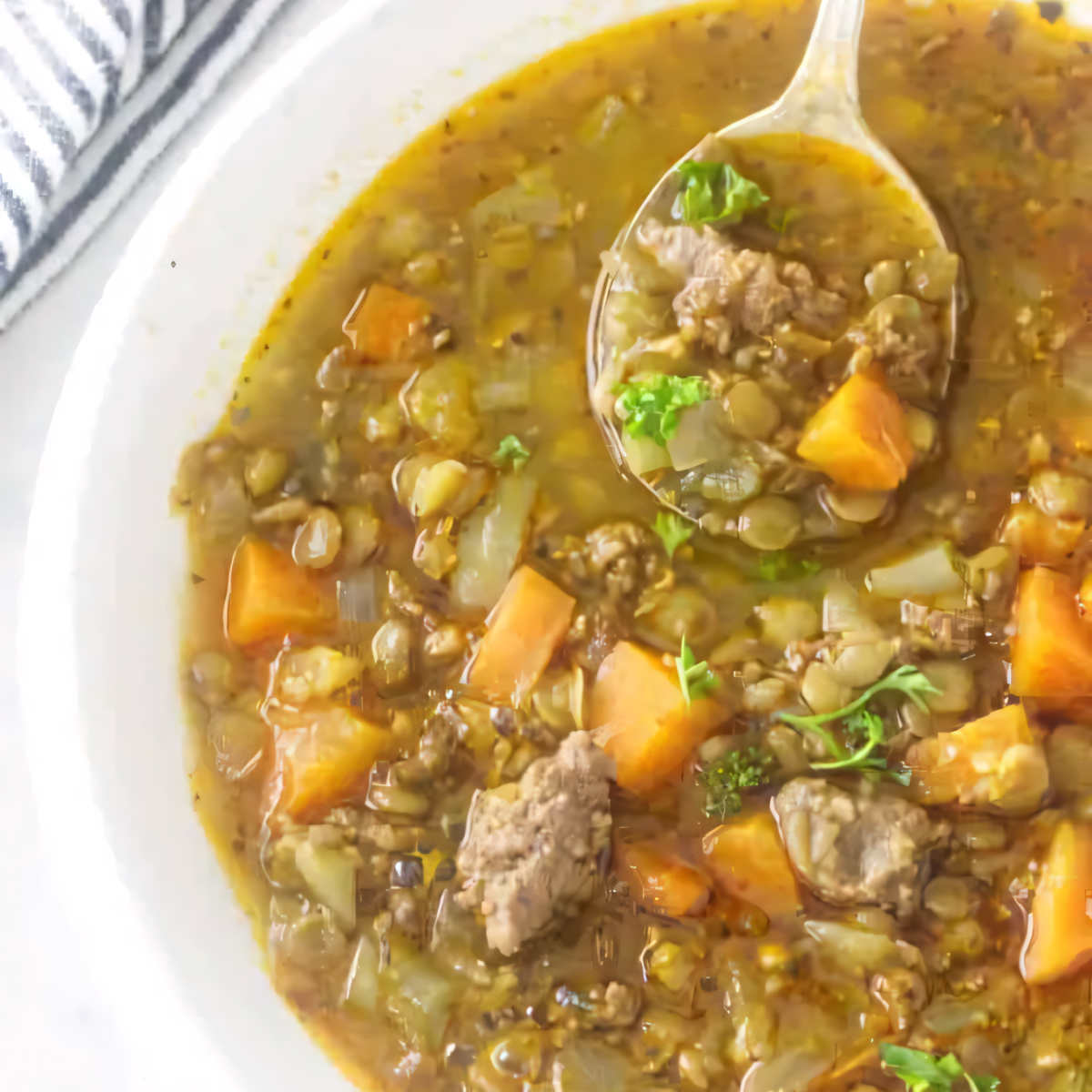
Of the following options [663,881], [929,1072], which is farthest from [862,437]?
[929,1072]

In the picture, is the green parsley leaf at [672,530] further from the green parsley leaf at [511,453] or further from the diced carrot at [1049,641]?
the diced carrot at [1049,641]

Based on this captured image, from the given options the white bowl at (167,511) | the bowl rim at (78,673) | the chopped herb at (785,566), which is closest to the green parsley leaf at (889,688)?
the chopped herb at (785,566)

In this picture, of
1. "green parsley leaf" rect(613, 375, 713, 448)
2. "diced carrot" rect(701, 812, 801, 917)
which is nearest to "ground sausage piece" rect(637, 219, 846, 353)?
"green parsley leaf" rect(613, 375, 713, 448)

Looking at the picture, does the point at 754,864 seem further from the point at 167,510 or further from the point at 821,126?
the point at 821,126

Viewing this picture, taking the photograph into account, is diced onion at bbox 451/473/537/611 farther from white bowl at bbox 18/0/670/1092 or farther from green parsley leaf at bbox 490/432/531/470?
white bowl at bbox 18/0/670/1092

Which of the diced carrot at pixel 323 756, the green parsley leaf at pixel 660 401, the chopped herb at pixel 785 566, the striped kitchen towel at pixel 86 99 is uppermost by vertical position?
the striped kitchen towel at pixel 86 99

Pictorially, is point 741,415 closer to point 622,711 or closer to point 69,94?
point 622,711
